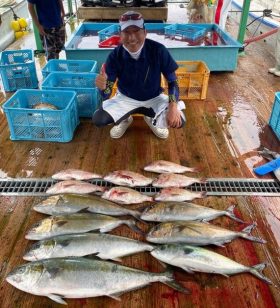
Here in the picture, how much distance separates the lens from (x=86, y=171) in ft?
10.3

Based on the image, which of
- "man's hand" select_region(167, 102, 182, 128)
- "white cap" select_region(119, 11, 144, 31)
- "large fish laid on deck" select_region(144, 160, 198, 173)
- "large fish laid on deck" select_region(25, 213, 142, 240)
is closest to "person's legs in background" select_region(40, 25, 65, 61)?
"white cap" select_region(119, 11, 144, 31)

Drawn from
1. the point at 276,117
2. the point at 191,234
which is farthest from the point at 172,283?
the point at 276,117

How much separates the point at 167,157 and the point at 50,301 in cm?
198

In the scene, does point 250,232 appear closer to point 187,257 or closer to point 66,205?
point 187,257

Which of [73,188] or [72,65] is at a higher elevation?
[72,65]

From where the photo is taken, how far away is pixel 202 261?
6.84 ft

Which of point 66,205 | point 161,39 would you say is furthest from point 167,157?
point 161,39

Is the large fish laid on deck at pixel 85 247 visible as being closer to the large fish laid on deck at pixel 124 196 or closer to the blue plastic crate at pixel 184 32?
the large fish laid on deck at pixel 124 196

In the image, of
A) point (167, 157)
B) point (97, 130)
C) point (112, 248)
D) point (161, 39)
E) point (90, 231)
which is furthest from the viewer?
point (161, 39)

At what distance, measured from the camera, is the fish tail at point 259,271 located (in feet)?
6.86

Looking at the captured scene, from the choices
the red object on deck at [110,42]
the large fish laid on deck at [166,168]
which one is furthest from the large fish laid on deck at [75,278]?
the red object on deck at [110,42]

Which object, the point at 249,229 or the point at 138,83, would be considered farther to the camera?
the point at 138,83

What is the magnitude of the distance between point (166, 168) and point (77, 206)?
3.44 ft

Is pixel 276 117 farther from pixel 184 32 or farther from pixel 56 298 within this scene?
pixel 56 298
